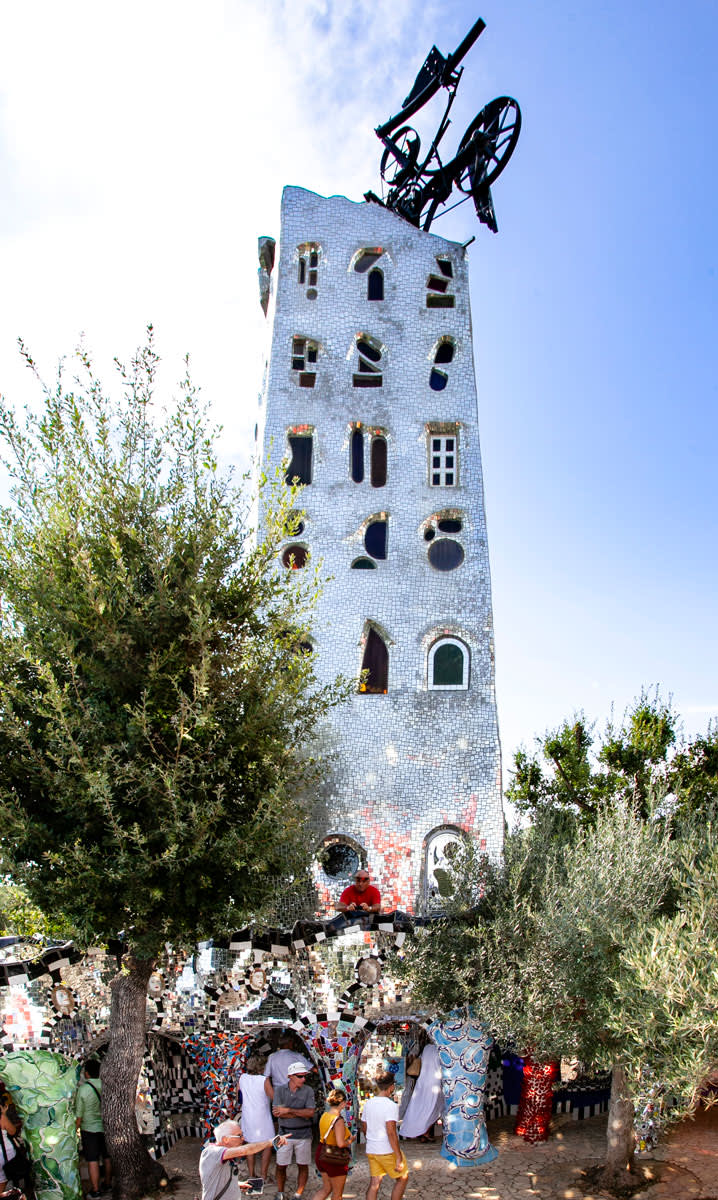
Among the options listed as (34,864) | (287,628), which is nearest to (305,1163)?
(34,864)

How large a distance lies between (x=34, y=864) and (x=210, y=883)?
5.98 feet

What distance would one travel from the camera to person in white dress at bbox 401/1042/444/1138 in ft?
34.9

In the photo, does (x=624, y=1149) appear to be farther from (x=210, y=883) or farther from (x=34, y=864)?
(x=34, y=864)

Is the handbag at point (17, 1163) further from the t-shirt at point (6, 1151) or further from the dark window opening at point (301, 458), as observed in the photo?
the dark window opening at point (301, 458)

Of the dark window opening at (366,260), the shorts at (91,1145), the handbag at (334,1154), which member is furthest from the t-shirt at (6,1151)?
the dark window opening at (366,260)

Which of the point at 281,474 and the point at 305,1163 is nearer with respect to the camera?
the point at 305,1163

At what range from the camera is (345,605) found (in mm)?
14750

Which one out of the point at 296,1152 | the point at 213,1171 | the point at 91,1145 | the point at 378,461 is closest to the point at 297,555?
the point at 378,461

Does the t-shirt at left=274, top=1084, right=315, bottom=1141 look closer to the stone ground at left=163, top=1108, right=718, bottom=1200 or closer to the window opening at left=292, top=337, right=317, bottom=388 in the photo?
the stone ground at left=163, top=1108, right=718, bottom=1200

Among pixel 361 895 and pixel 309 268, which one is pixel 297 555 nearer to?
pixel 309 268

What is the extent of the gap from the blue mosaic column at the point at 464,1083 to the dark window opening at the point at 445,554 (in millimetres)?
7297

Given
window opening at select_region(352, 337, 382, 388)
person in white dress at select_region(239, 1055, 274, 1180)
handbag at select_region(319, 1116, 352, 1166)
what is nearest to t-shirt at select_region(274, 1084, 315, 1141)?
person in white dress at select_region(239, 1055, 274, 1180)

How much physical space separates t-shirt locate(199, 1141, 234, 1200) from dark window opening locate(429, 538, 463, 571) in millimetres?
9724

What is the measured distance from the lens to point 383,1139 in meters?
8.16
